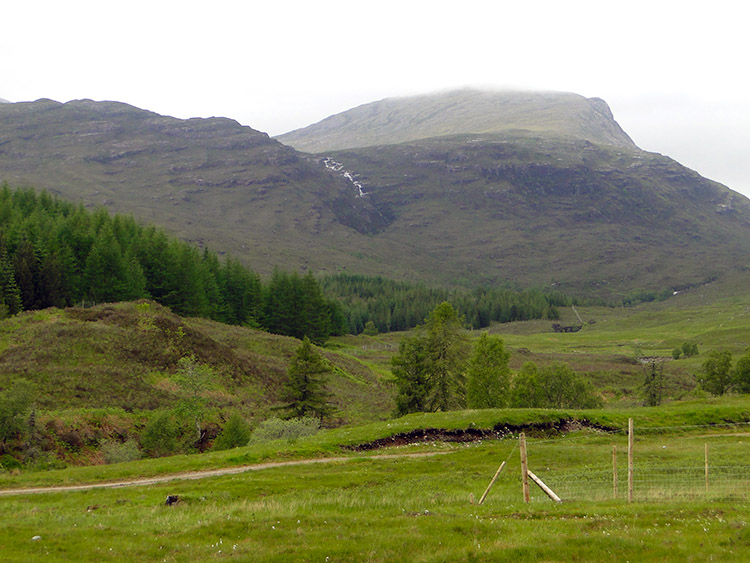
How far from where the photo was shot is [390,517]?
18000mm

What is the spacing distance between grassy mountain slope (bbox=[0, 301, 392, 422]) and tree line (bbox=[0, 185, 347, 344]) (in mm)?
14538

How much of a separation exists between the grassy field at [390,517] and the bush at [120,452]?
7.98 metres

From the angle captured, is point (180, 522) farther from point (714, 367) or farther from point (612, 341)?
point (612, 341)

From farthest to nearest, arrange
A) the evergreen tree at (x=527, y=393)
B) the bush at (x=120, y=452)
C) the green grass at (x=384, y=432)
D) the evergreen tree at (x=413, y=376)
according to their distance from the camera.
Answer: the evergreen tree at (x=527, y=393), the evergreen tree at (x=413, y=376), the bush at (x=120, y=452), the green grass at (x=384, y=432)

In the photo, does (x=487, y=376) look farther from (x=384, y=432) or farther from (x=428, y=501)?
(x=428, y=501)

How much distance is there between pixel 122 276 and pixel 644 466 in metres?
86.0

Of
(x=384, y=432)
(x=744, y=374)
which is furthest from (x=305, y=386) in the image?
(x=744, y=374)

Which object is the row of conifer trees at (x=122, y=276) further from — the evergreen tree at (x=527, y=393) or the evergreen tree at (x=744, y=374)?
the evergreen tree at (x=744, y=374)

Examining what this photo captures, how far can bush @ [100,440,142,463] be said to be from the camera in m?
40.9

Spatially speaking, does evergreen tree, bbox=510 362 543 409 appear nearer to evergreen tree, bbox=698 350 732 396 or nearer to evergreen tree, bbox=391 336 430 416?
evergreen tree, bbox=391 336 430 416

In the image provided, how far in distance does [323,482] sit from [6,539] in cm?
1453

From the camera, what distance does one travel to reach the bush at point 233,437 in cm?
4597

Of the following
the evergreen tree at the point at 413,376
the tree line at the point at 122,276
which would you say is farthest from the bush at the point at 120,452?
the tree line at the point at 122,276

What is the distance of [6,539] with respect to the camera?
1534 centimetres
